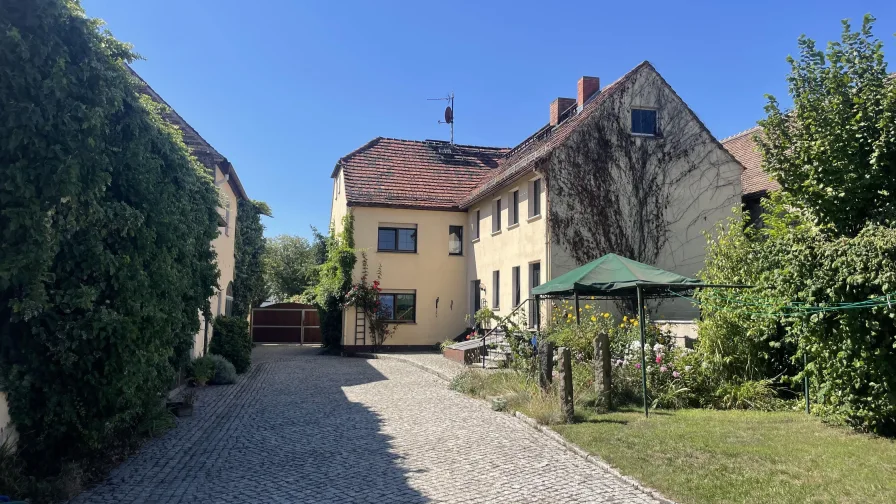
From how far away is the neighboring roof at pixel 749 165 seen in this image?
19830 mm

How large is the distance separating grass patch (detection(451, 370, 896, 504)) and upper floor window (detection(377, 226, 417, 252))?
15452mm

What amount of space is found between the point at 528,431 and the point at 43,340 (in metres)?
5.93

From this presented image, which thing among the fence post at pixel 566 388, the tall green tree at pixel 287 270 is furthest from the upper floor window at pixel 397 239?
the tall green tree at pixel 287 270

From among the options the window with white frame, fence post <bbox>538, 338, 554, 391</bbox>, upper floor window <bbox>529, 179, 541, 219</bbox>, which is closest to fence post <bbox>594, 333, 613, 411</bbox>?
fence post <bbox>538, 338, 554, 391</bbox>

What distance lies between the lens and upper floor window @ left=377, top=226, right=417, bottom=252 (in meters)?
25.0

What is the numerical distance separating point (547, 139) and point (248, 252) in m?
12.5

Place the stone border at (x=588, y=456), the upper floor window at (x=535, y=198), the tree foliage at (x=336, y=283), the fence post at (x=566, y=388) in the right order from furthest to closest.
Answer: the tree foliage at (x=336, y=283), the upper floor window at (x=535, y=198), the fence post at (x=566, y=388), the stone border at (x=588, y=456)

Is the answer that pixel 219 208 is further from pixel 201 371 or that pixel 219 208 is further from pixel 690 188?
pixel 690 188

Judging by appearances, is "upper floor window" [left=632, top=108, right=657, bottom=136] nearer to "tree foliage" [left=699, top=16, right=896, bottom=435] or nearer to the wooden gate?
"tree foliage" [left=699, top=16, right=896, bottom=435]

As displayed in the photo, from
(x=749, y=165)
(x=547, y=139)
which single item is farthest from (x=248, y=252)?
(x=749, y=165)

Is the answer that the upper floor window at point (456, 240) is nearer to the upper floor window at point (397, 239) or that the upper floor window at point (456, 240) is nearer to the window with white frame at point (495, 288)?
the upper floor window at point (397, 239)

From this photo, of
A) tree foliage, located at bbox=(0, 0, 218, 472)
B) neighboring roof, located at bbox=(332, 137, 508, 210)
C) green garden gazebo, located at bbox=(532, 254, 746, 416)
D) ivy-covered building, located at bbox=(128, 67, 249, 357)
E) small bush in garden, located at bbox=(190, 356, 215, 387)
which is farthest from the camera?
neighboring roof, located at bbox=(332, 137, 508, 210)

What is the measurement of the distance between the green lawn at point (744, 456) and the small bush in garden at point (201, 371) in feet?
27.3

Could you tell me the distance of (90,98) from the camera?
5816 millimetres
